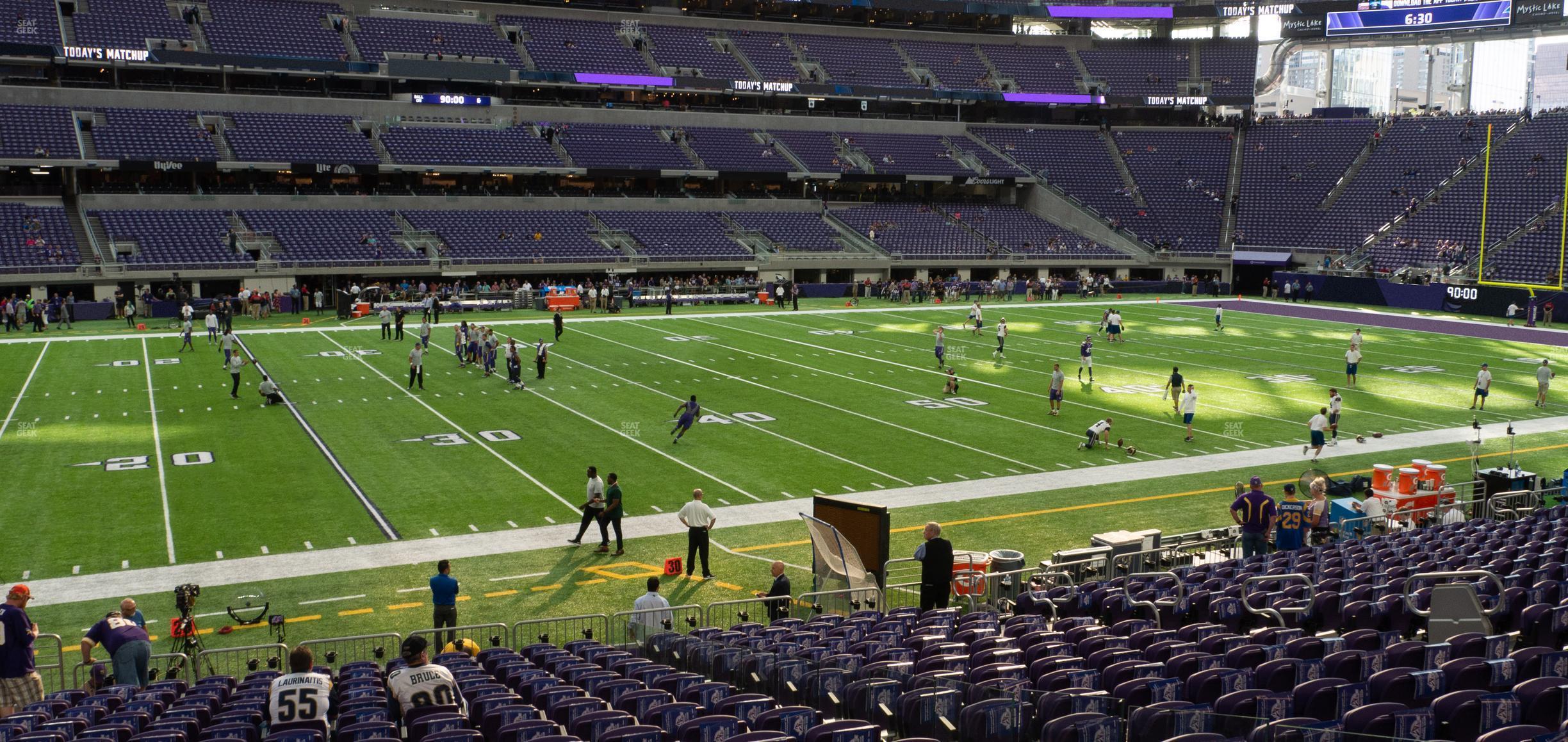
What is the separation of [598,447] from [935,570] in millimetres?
12830

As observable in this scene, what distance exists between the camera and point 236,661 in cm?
1384

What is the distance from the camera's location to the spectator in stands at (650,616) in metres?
13.4

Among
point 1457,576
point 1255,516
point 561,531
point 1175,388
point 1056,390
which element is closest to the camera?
point 1457,576

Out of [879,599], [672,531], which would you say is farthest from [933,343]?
[879,599]

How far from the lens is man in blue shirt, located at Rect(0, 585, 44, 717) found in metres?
11.2

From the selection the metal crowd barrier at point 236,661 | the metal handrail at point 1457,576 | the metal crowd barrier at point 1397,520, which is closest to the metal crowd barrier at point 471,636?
the metal crowd barrier at point 236,661

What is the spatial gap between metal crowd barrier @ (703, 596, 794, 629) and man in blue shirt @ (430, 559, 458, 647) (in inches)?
122

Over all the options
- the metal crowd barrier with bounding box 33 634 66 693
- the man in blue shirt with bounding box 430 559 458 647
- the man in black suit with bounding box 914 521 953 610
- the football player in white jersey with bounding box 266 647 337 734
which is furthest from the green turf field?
the football player in white jersey with bounding box 266 647 337 734

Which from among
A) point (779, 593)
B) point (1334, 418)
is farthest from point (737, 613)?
point (1334, 418)

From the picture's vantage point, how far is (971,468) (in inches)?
937

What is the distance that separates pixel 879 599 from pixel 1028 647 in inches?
187

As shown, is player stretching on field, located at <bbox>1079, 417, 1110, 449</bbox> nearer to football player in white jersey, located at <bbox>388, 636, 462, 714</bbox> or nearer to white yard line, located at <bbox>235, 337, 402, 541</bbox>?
white yard line, located at <bbox>235, 337, 402, 541</bbox>

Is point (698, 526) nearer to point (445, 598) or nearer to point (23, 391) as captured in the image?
point (445, 598)

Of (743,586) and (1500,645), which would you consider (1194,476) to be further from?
(1500,645)
